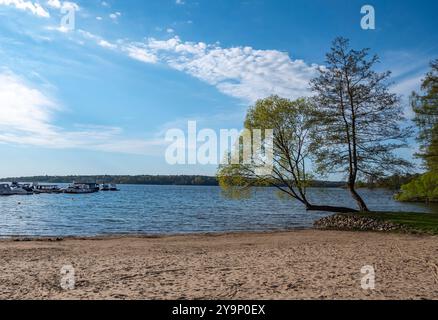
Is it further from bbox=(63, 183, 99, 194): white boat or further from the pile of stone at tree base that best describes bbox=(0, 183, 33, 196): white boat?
the pile of stone at tree base

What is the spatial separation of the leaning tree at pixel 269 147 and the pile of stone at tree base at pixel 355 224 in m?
2.57

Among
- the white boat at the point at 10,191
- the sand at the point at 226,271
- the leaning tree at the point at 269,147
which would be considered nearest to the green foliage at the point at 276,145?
the leaning tree at the point at 269,147

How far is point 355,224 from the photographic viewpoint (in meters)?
29.9

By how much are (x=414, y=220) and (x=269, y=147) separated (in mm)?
12218

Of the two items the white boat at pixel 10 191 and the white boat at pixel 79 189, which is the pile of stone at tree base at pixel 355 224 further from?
the white boat at pixel 79 189

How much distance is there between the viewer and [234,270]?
13336 millimetres

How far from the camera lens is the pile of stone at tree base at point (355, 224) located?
27013 millimetres

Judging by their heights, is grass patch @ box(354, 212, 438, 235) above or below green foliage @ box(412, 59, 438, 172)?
below

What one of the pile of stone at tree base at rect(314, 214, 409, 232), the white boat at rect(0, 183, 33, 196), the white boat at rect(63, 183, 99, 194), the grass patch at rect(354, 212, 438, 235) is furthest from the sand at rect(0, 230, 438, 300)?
the white boat at rect(63, 183, 99, 194)

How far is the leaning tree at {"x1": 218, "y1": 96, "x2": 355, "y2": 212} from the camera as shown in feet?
112

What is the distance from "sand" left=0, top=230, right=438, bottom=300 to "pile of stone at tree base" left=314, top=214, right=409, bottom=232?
6651mm

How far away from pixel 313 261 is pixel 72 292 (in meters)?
8.47

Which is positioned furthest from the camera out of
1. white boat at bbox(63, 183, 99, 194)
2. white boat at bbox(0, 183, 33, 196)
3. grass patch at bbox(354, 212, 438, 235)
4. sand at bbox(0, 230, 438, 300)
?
white boat at bbox(63, 183, 99, 194)
